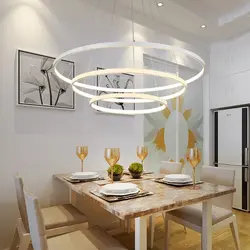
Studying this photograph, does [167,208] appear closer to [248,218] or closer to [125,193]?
[125,193]

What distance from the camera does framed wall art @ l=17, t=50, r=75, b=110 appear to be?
2.30 metres

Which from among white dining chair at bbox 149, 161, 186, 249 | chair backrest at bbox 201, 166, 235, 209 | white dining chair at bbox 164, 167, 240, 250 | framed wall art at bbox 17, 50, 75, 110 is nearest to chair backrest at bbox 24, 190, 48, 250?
white dining chair at bbox 164, 167, 240, 250

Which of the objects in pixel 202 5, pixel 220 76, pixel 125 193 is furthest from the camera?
pixel 220 76

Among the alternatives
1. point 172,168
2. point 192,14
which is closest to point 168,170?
point 172,168

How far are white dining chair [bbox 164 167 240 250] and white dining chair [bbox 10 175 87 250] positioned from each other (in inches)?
31.2

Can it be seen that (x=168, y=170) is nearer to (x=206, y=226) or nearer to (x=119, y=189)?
(x=206, y=226)

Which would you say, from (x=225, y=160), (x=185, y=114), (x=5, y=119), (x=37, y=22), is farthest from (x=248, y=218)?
(x=37, y=22)

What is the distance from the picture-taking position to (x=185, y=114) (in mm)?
3982

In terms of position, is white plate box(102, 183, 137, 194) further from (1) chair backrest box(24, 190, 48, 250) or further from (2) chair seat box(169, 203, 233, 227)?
(2) chair seat box(169, 203, 233, 227)

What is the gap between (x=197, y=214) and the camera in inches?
76.1

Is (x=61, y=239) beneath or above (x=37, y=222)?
beneath

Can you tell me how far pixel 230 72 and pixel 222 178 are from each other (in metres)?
2.40

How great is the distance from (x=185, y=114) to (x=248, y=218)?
1813 millimetres

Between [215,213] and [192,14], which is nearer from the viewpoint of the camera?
[215,213]
